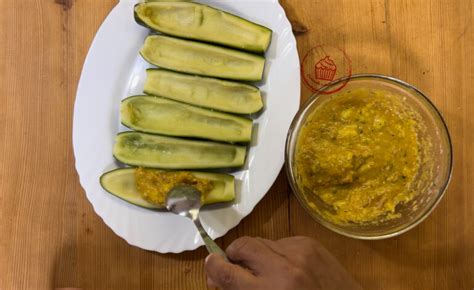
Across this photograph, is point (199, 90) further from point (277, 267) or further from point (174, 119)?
point (277, 267)

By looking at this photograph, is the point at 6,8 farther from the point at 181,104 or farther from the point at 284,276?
the point at 284,276

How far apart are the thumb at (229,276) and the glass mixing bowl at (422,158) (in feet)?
0.99

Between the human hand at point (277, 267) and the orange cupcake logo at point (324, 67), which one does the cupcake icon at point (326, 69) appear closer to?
the orange cupcake logo at point (324, 67)

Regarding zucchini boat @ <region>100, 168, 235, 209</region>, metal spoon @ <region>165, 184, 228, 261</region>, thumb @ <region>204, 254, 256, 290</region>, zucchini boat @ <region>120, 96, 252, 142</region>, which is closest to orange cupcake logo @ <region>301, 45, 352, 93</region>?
zucchini boat @ <region>120, 96, 252, 142</region>

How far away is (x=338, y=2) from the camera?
1423 mm

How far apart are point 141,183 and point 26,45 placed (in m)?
0.62

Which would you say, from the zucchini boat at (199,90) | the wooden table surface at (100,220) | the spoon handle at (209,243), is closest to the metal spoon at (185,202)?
the spoon handle at (209,243)

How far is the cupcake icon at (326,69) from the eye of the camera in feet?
4.65

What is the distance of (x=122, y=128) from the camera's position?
4.71ft

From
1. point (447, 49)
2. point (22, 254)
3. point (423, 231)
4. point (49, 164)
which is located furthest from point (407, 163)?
point (22, 254)

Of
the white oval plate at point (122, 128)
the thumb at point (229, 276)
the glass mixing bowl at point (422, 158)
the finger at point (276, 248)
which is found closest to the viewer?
the thumb at point (229, 276)

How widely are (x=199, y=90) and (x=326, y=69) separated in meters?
0.41

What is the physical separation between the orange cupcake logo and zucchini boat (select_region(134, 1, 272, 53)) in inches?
6.7

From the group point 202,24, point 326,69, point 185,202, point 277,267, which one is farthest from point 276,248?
point 202,24
